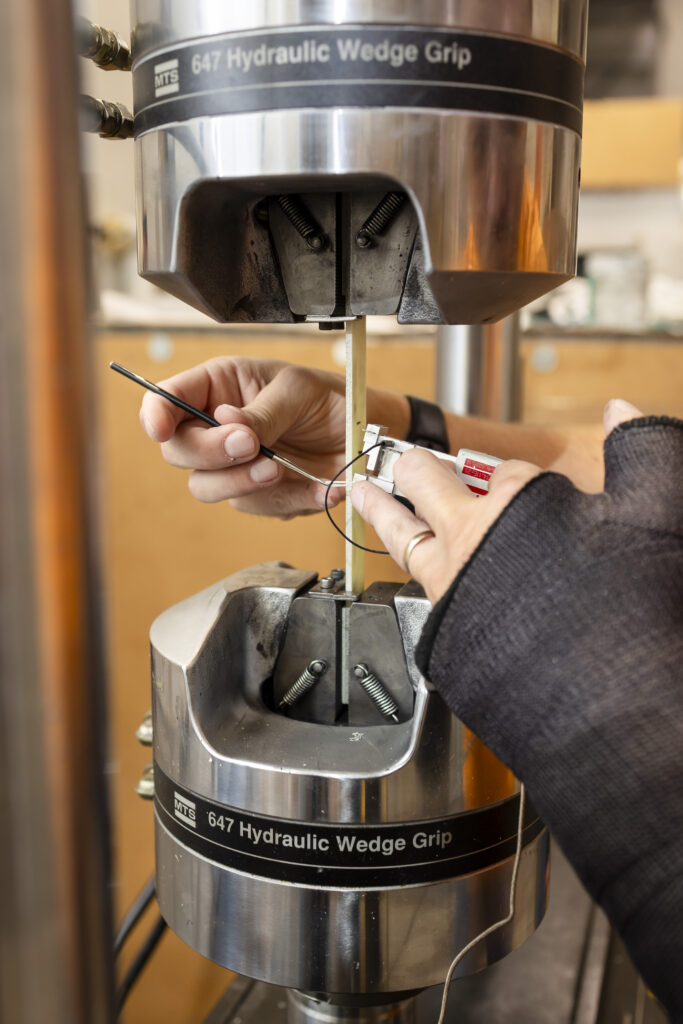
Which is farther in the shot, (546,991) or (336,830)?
(546,991)

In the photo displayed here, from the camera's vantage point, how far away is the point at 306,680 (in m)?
0.48

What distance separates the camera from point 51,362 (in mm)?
221

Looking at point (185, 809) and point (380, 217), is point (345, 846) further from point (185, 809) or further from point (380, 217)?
point (380, 217)

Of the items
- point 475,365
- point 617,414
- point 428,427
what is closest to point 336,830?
point 617,414

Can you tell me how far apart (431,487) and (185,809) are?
198 mm

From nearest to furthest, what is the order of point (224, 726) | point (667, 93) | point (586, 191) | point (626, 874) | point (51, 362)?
point (51, 362)
point (626, 874)
point (224, 726)
point (586, 191)
point (667, 93)

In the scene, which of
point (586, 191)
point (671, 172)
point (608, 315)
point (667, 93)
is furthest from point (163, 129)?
point (667, 93)

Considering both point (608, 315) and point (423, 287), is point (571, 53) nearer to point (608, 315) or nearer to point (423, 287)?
point (423, 287)

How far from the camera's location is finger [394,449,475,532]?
1.36ft

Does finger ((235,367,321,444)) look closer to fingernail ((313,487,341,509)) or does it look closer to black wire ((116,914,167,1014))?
fingernail ((313,487,341,509))

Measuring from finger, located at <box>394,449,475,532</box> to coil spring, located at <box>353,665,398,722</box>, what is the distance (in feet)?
0.30

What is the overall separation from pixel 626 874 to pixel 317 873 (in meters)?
0.14

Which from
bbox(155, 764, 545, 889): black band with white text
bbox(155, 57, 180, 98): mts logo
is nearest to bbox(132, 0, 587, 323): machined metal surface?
bbox(155, 57, 180, 98): mts logo

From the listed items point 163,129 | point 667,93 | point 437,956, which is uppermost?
point 667,93
